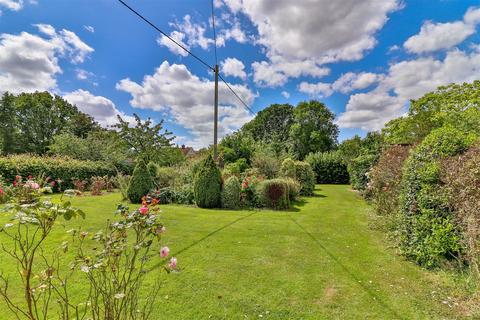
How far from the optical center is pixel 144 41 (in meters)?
7.52

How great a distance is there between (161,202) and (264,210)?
446cm

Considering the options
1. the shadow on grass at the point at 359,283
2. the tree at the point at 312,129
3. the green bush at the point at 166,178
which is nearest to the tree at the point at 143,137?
the green bush at the point at 166,178

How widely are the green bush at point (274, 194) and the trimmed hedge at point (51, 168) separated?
27.0 feet

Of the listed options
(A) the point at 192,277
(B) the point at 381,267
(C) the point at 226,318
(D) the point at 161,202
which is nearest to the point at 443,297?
(B) the point at 381,267

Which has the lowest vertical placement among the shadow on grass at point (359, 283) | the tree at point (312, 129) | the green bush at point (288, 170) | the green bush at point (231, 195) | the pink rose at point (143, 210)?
the shadow on grass at point (359, 283)

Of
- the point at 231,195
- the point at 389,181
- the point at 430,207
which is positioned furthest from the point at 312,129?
the point at 430,207

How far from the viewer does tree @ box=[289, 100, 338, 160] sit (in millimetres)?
31391

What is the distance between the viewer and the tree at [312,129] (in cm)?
3139

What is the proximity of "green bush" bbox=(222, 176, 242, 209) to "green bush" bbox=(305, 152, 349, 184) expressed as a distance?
15.7 m

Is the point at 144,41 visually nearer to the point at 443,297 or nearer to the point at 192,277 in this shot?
the point at 192,277

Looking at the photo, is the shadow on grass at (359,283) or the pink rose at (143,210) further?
the shadow on grass at (359,283)

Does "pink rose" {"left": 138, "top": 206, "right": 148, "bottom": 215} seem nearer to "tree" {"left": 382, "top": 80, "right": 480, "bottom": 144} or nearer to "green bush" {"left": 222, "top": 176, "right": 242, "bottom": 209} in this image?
"green bush" {"left": 222, "top": 176, "right": 242, "bottom": 209}

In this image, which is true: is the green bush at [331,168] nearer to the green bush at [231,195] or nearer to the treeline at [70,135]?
the treeline at [70,135]

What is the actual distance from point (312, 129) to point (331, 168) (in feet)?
32.0
